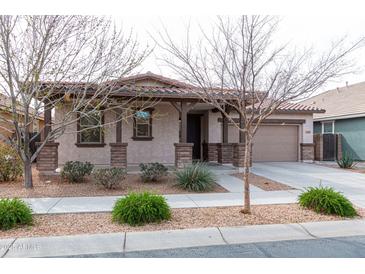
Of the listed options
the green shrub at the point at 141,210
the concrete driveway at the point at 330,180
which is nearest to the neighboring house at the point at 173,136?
the concrete driveway at the point at 330,180

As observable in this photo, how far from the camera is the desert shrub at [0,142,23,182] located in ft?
33.0

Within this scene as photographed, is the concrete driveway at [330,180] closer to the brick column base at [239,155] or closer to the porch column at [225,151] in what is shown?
the brick column base at [239,155]

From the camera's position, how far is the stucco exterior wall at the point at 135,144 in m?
13.6

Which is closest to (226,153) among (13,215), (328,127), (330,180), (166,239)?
(330,180)

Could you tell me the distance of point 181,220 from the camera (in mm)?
5965

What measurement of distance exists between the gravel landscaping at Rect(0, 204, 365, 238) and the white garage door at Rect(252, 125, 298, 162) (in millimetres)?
10894

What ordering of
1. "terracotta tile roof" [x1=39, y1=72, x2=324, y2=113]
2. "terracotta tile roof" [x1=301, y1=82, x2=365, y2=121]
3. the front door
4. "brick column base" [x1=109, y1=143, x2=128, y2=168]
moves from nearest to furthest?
"terracotta tile roof" [x1=39, y1=72, x2=324, y2=113] < "brick column base" [x1=109, y1=143, x2=128, y2=168] < the front door < "terracotta tile roof" [x1=301, y1=82, x2=365, y2=121]

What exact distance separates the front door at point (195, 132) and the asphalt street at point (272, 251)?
471 inches

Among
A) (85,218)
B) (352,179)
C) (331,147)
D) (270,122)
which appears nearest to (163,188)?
(85,218)

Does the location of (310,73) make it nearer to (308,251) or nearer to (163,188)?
(308,251)

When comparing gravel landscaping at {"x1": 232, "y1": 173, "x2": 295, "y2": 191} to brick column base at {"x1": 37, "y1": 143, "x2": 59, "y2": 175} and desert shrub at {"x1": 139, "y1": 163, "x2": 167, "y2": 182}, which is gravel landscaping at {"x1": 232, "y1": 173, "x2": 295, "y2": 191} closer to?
desert shrub at {"x1": 139, "y1": 163, "x2": 167, "y2": 182}

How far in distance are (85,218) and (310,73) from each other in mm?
5677

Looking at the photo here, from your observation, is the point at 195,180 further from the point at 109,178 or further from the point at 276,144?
the point at 276,144

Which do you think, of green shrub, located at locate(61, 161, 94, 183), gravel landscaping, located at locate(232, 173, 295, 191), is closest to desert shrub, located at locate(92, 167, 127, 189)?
green shrub, located at locate(61, 161, 94, 183)
